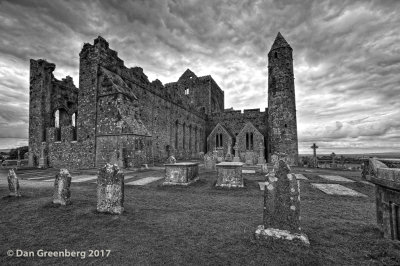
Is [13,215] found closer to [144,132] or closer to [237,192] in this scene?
[237,192]

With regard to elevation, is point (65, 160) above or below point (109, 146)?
below

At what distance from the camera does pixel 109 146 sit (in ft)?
42.5

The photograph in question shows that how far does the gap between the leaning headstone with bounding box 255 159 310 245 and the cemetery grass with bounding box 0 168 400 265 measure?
0.51 ft

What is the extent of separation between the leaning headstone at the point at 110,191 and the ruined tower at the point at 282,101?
19.5 m

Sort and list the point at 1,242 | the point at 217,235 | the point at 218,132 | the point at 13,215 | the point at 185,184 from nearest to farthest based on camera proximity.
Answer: the point at 1,242
the point at 217,235
the point at 13,215
the point at 185,184
the point at 218,132

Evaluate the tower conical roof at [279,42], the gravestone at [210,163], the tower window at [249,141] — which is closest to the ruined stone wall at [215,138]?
the tower window at [249,141]

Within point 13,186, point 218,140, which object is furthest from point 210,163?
point 218,140

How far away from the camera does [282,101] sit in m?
21.5

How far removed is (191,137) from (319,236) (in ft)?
78.8

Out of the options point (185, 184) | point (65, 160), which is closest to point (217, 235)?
point (185, 184)

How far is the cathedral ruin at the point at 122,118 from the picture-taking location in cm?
1307

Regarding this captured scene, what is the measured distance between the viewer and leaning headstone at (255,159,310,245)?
2920mm

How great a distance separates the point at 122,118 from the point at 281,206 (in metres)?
11.9

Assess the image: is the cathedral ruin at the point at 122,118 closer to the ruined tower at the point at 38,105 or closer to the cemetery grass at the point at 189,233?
the ruined tower at the point at 38,105
